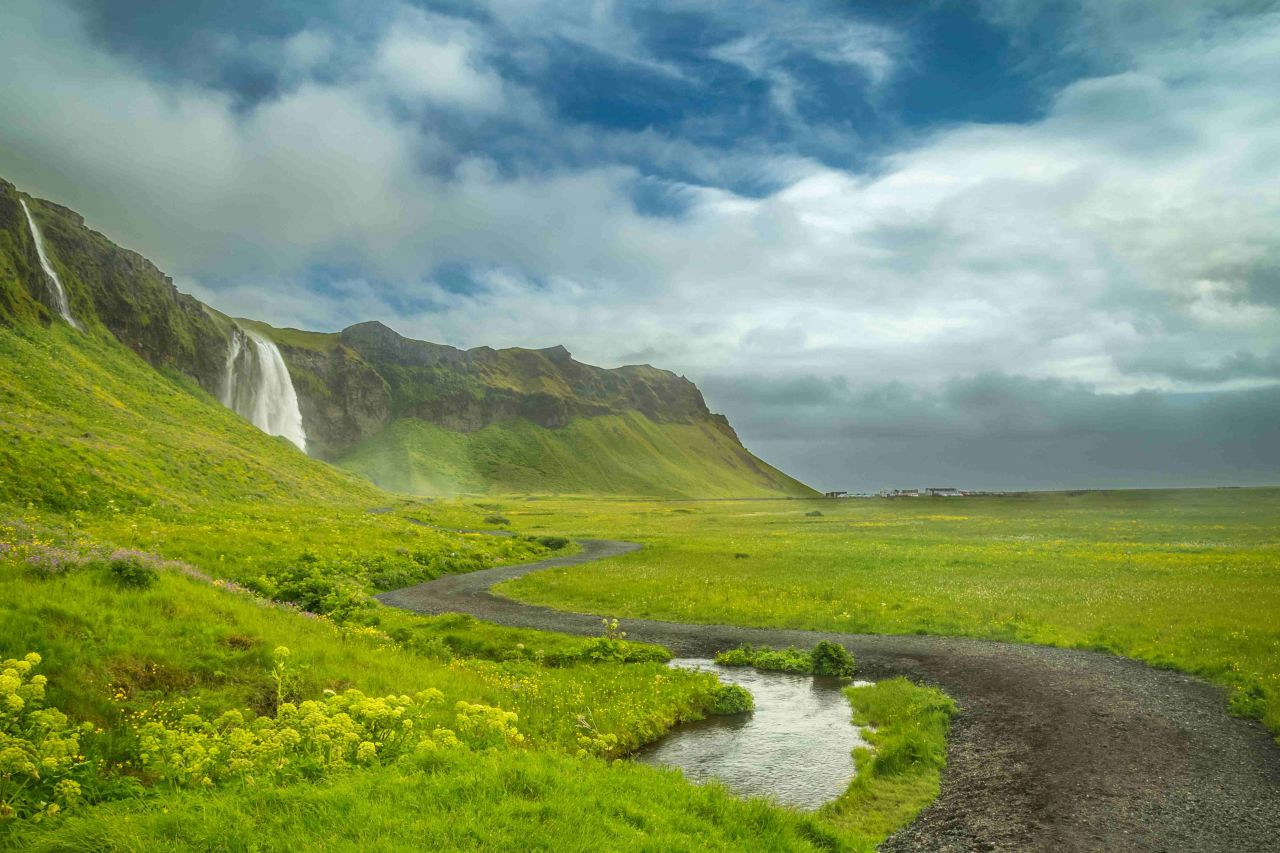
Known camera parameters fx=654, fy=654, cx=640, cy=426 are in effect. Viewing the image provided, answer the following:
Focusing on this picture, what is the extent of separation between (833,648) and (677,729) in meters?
10.3

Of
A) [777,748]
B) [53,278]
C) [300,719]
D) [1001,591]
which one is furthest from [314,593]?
[53,278]

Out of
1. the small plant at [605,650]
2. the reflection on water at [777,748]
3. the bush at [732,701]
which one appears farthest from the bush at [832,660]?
the small plant at [605,650]

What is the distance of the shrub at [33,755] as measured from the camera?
9.33 meters

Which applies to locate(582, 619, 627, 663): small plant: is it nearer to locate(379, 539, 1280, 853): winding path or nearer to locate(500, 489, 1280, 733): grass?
locate(379, 539, 1280, 853): winding path

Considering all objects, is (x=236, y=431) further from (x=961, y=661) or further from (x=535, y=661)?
(x=961, y=661)

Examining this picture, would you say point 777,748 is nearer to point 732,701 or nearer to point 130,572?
point 732,701

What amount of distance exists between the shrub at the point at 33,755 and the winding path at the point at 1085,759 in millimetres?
14278

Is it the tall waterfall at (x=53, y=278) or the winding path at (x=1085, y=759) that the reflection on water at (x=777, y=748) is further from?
the tall waterfall at (x=53, y=278)

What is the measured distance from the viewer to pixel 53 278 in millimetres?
120500

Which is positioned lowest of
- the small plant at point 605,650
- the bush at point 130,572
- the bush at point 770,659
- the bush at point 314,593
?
the bush at point 770,659

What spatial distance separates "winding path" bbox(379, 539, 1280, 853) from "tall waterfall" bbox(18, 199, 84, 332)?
145 metres

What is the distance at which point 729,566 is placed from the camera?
191ft

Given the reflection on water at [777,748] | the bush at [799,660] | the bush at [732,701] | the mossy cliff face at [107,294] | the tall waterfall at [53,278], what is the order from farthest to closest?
the tall waterfall at [53,278]
the mossy cliff face at [107,294]
the bush at [799,660]
the bush at [732,701]
the reflection on water at [777,748]

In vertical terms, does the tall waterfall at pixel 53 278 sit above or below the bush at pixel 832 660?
above
